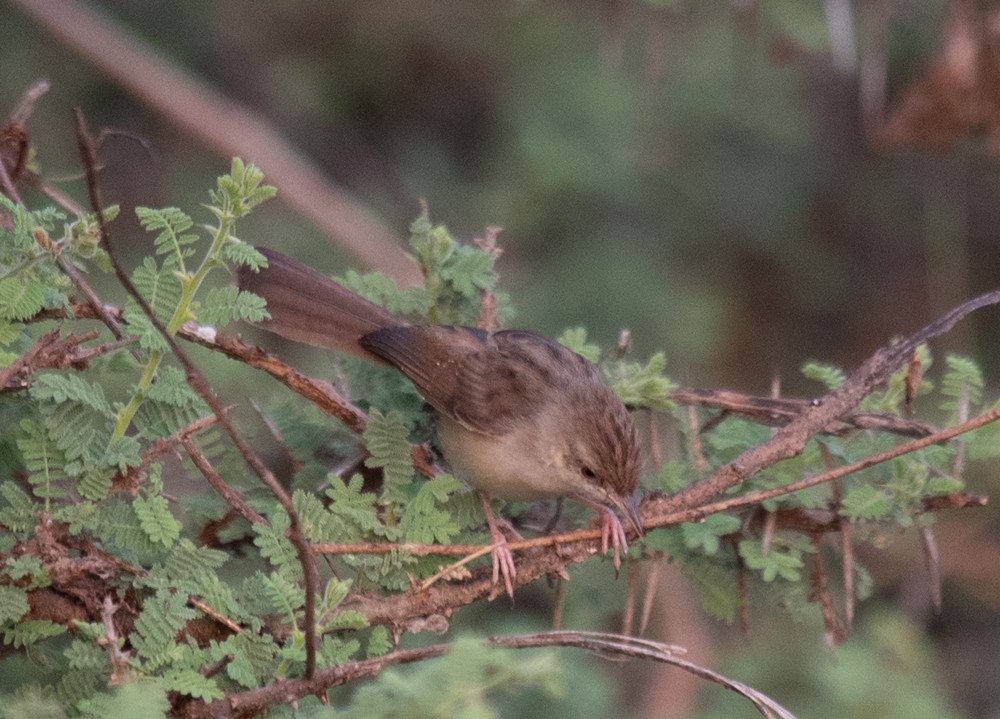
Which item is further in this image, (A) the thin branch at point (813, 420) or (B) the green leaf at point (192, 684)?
(A) the thin branch at point (813, 420)

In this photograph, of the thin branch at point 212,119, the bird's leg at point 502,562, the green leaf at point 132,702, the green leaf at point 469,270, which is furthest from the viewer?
the thin branch at point 212,119

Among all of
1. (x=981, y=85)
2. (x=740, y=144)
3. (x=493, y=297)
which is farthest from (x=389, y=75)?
(x=493, y=297)

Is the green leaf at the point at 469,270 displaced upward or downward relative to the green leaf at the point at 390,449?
upward

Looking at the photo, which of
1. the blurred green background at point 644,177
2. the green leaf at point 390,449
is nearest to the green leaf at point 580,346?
the green leaf at point 390,449

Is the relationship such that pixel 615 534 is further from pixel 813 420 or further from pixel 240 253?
pixel 240 253

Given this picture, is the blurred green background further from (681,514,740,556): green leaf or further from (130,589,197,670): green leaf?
(130,589,197,670): green leaf

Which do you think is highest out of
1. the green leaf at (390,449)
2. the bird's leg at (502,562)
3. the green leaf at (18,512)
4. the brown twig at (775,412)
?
the brown twig at (775,412)

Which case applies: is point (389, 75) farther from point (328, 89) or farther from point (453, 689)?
point (453, 689)

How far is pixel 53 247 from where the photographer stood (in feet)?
8.34

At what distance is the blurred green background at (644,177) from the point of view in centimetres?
683

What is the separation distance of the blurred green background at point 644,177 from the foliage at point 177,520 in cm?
336

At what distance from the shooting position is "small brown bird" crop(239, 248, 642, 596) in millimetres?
3516

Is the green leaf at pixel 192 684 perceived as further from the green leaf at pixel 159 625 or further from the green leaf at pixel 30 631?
the green leaf at pixel 30 631

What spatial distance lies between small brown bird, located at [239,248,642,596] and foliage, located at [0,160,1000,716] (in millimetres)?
500
